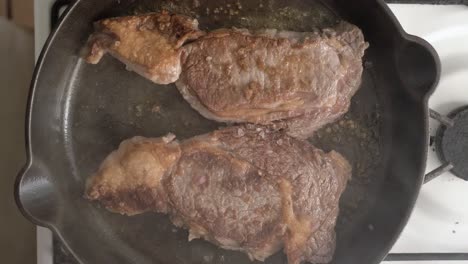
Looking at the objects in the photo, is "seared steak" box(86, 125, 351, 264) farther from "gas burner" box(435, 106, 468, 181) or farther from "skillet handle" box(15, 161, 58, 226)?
"gas burner" box(435, 106, 468, 181)

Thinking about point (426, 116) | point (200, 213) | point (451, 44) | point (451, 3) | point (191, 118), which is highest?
point (451, 3)

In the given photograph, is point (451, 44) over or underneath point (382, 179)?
over

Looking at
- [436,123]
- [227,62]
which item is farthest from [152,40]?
[436,123]

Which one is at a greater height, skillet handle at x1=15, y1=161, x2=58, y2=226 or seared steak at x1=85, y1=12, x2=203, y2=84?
seared steak at x1=85, y1=12, x2=203, y2=84

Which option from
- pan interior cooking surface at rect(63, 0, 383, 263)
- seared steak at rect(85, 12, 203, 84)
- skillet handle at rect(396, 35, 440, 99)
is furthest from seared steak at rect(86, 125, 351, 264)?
skillet handle at rect(396, 35, 440, 99)

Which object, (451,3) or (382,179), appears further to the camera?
(382,179)

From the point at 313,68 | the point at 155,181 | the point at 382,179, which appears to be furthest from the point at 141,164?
the point at 382,179

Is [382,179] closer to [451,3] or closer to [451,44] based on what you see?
[451,44]
